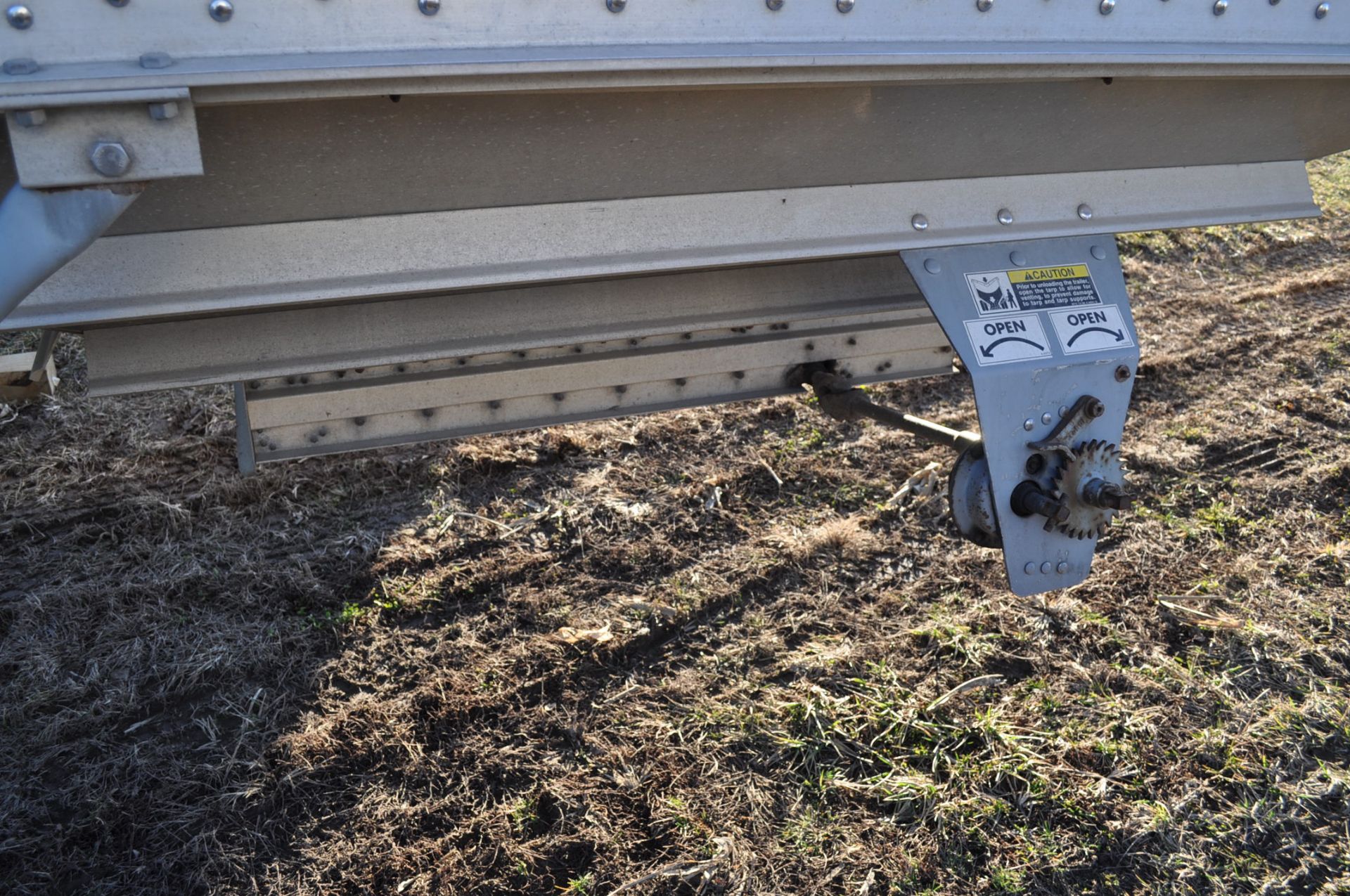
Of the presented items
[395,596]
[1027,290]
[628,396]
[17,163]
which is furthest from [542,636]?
[17,163]

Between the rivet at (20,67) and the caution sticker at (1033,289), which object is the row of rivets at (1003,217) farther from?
the rivet at (20,67)

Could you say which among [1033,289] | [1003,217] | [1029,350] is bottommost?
[1029,350]

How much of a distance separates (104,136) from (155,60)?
0.12 metres

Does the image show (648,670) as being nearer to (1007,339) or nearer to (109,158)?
(1007,339)

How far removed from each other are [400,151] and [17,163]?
55cm

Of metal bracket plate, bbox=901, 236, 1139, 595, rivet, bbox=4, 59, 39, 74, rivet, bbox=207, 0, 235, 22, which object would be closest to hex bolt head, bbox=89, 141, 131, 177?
rivet, bbox=4, 59, 39, 74

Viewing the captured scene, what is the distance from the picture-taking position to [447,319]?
208 centimetres

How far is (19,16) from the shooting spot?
1200 millimetres

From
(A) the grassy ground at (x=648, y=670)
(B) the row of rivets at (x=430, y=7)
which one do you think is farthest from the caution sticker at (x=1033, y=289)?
(A) the grassy ground at (x=648, y=670)

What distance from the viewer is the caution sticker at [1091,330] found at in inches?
80.2

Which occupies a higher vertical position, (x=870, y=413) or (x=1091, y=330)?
(x=1091, y=330)

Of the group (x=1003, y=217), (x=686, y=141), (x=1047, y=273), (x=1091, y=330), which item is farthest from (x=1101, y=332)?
(x=686, y=141)

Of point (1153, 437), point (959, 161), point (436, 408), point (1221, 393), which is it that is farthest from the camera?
point (1221, 393)

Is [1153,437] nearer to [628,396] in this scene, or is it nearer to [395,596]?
[628,396]
